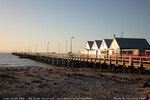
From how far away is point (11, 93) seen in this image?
9898 millimetres

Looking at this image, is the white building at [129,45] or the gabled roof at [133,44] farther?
the gabled roof at [133,44]

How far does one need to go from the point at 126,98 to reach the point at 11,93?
7.20 metres

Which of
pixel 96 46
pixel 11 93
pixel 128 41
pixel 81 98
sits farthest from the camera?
pixel 96 46

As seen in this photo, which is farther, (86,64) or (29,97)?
(86,64)

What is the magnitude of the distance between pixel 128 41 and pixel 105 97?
1005 inches

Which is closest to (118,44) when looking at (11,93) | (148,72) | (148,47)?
(148,47)

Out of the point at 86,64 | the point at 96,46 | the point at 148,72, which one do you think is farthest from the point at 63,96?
the point at 96,46

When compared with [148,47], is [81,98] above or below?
below

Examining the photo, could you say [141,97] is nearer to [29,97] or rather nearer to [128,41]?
[29,97]

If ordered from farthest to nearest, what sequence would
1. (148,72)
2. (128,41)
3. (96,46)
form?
(96,46)
(128,41)
(148,72)

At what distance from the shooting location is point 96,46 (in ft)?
140

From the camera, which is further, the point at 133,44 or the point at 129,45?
the point at 133,44

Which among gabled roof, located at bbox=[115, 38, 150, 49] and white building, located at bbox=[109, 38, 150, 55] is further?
gabled roof, located at bbox=[115, 38, 150, 49]

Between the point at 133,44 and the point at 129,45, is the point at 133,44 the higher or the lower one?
the higher one
